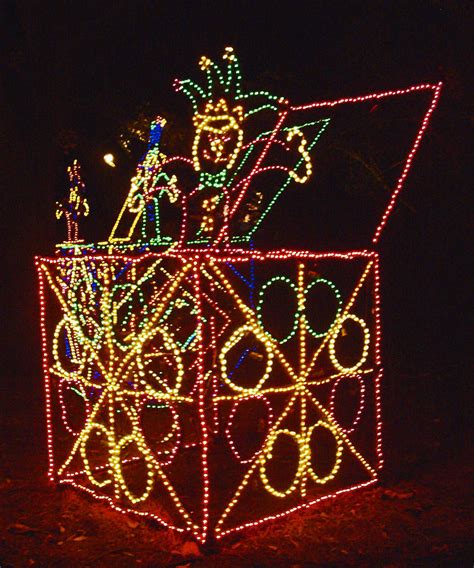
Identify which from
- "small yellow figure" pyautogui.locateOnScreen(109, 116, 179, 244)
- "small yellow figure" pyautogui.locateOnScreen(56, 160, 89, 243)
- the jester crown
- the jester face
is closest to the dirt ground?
"small yellow figure" pyautogui.locateOnScreen(109, 116, 179, 244)

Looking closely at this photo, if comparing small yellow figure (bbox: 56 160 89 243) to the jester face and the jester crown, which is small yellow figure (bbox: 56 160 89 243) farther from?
the jester face

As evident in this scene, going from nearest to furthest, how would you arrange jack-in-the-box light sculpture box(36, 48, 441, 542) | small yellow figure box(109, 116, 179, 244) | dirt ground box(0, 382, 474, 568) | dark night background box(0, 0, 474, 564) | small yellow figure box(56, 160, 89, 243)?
dirt ground box(0, 382, 474, 568) < jack-in-the-box light sculpture box(36, 48, 441, 542) < small yellow figure box(109, 116, 179, 244) < dark night background box(0, 0, 474, 564) < small yellow figure box(56, 160, 89, 243)

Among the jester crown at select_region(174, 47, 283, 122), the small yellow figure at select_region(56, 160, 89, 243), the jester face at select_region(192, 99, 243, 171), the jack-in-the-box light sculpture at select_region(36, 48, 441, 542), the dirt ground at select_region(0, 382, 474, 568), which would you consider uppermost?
the jester crown at select_region(174, 47, 283, 122)

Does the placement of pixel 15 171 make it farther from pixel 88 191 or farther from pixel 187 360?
pixel 88 191

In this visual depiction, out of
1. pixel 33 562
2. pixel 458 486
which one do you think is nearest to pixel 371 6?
pixel 458 486

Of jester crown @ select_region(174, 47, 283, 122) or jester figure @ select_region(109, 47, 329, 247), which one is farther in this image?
jester crown @ select_region(174, 47, 283, 122)

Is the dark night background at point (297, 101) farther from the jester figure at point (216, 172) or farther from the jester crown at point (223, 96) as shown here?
the jester figure at point (216, 172)

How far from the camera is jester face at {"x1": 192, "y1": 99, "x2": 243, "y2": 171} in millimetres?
6676

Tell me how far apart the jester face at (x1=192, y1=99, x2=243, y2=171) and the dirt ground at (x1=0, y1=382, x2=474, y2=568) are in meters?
2.97

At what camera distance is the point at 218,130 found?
267 inches

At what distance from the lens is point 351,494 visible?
19.2 ft

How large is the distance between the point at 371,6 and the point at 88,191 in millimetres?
9474

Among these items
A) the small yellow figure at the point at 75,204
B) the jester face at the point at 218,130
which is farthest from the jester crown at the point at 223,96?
the small yellow figure at the point at 75,204

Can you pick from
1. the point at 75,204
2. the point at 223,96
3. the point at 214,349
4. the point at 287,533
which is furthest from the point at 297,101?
the point at 287,533
